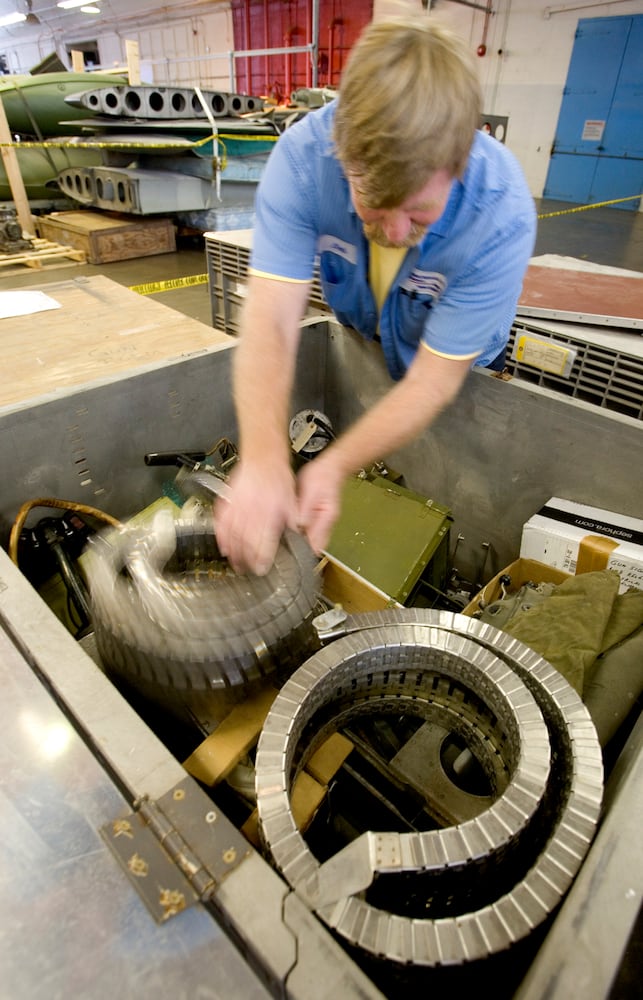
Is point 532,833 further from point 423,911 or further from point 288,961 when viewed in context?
point 288,961

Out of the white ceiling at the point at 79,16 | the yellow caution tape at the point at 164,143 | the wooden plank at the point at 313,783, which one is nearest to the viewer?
the wooden plank at the point at 313,783

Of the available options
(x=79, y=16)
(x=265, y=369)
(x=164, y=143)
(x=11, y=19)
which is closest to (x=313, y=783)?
(x=265, y=369)

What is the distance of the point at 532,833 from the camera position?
0.55 metres

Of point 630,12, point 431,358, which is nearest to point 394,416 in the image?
point 431,358

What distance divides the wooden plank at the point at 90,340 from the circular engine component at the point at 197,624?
517 millimetres

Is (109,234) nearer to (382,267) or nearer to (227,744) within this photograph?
(382,267)

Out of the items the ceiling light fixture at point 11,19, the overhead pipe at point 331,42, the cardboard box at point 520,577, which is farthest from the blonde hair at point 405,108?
the ceiling light fixture at point 11,19

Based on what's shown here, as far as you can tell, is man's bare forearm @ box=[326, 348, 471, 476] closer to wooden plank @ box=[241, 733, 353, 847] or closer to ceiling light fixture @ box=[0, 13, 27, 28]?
wooden plank @ box=[241, 733, 353, 847]

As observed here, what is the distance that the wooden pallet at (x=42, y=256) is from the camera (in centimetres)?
385

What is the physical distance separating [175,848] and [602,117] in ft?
25.0

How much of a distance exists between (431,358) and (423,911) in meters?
0.73

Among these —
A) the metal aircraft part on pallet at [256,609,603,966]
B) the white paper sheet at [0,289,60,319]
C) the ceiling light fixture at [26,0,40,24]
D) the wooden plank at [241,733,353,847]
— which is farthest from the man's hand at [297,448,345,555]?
the ceiling light fixture at [26,0,40,24]

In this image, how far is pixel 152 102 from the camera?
12.6 ft

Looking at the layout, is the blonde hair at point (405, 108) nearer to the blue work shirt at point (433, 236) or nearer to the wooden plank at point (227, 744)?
the blue work shirt at point (433, 236)
